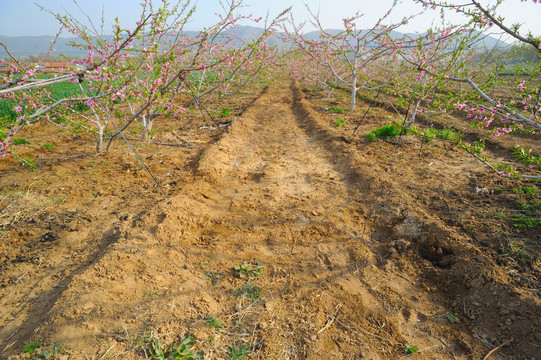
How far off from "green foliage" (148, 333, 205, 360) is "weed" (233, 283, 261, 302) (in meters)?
0.64

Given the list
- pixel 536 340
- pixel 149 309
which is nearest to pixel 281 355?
pixel 149 309

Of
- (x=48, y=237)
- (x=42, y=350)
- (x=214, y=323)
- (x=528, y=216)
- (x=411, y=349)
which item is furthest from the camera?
(x=528, y=216)

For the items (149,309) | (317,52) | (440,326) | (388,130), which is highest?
(317,52)

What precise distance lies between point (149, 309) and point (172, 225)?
4.24 feet

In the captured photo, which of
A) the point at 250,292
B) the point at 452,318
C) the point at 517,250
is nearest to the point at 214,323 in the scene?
the point at 250,292

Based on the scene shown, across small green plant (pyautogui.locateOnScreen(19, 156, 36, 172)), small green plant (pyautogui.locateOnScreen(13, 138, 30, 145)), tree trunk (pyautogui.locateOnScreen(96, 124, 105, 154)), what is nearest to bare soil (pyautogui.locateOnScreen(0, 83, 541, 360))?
small green plant (pyautogui.locateOnScreen(19, 156, 36, 172))

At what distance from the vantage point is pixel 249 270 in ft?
9.80

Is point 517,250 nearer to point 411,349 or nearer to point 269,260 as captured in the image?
point 411,349

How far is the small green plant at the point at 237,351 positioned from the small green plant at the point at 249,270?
0.78 meters

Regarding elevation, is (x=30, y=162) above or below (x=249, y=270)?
above

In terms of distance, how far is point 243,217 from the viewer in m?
4.03

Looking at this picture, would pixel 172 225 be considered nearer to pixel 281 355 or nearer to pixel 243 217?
pixel 243 217

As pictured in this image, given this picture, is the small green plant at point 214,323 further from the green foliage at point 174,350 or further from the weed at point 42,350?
the weed at point 42,350

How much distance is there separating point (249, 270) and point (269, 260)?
0.29 m
